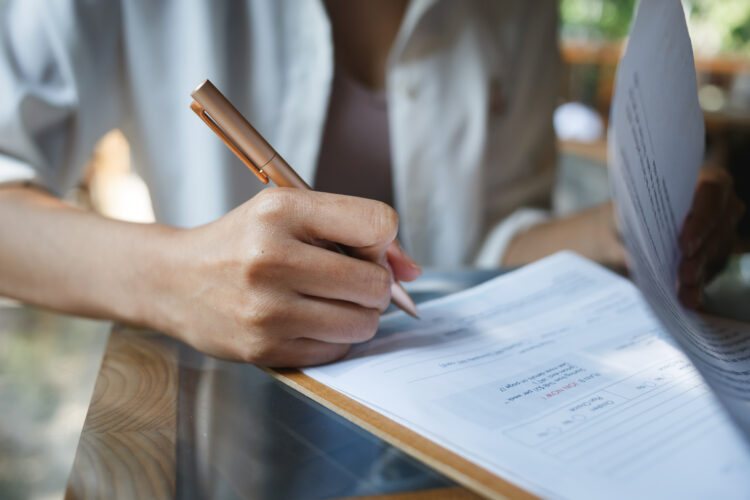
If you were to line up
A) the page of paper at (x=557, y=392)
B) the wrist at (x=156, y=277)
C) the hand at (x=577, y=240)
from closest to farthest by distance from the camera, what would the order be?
the page of paper at (x=557, y=392) < the wrist at (x=156, y=277) < the hand at (x=577, y=240)

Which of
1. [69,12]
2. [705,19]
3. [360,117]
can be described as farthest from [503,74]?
[705,19]

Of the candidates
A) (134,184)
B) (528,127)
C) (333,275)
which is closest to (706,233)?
(333,275)

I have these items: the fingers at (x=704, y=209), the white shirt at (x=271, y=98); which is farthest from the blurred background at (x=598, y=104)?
the fingers at (x=704, y=209)

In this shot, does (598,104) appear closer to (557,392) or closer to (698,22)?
(698,22)

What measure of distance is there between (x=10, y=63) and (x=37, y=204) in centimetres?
18

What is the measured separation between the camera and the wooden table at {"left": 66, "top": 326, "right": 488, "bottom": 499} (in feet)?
0.74

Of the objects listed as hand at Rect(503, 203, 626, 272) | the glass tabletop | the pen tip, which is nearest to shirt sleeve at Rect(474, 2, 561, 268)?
hand at Rect(503, 203, 626, 272)

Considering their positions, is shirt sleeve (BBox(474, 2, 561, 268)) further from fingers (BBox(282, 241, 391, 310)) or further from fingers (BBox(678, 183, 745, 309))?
fingers (BBox(282, 241, 391, 310))

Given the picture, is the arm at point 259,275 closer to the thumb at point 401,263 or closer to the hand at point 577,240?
the thumb at point 401,263

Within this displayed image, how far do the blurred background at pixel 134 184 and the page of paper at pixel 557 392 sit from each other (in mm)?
134


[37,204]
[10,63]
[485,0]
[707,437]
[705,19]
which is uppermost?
[705,19]

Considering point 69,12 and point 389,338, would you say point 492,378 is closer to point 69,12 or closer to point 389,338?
point 389,338

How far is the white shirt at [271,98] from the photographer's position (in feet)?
1.80

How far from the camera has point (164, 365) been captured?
0.33 m
